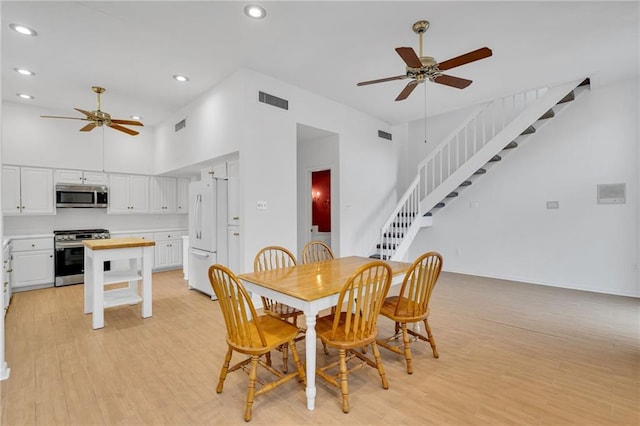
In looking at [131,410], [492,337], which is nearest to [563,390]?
[492,337]

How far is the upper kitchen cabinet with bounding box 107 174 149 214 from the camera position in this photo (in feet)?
20.6

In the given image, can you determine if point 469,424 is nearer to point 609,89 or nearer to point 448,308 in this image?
point 448,308

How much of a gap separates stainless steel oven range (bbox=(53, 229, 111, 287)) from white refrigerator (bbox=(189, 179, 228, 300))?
8.05 feet

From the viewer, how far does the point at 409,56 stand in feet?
9.34

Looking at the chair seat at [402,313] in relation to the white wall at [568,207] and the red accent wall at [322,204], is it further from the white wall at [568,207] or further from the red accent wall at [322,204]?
the red accent wall at [322,204]

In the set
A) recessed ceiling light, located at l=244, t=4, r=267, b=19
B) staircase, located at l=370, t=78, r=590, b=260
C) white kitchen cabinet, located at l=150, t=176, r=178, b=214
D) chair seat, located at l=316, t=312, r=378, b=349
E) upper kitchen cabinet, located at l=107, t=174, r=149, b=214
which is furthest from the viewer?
white kitchen cabinet, located at l=150, t=176, r=178, b=214

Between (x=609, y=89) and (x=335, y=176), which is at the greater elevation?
(x=609, y=89)

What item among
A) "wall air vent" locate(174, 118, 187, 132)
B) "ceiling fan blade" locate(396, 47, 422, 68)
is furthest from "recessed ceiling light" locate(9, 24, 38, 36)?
"ceiling fan blade" locate(396, 47, 422, 68)

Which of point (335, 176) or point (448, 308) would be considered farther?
point (335, 176)

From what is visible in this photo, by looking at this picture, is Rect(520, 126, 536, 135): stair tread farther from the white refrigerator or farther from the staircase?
the white refrigerator

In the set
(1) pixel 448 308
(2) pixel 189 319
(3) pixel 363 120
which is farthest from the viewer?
(3) pixel 363 120

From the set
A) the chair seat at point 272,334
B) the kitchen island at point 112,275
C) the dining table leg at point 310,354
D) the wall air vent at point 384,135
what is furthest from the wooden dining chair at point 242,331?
the wall air vent at point 384,135

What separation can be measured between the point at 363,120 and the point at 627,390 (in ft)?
16.9

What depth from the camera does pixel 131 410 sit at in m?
2.05
